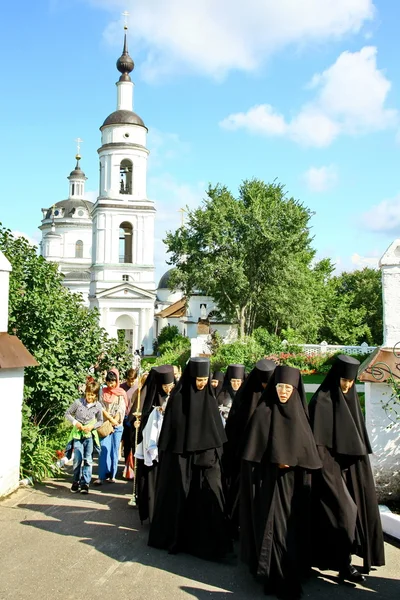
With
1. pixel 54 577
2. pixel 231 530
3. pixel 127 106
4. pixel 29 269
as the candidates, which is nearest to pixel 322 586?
pixel 231 530

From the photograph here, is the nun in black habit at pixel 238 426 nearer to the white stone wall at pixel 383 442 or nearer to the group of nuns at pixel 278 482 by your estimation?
the group of nuns at pixel 278 482

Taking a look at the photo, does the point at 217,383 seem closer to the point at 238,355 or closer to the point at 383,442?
the point at 383,442

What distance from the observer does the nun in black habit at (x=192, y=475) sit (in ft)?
18.3

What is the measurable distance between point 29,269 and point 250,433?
5612 mm

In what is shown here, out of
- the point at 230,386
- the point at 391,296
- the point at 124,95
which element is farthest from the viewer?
A: the point at 124,95

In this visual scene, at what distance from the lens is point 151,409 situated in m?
6.63

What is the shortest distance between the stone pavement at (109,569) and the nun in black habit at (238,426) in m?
1.02

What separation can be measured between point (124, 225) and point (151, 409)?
39.0m

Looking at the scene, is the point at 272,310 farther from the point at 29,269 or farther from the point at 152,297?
the point at 29,269

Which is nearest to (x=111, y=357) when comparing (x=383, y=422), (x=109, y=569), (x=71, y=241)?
(x=383, y=422)

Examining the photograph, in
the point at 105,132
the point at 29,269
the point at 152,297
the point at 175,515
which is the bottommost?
the point at 175,515

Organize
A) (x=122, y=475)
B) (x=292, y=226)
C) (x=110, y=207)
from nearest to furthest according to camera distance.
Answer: (x=122, y=475)
(x=292, y=226)
(x=110, y=207)

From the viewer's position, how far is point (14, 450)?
757cm

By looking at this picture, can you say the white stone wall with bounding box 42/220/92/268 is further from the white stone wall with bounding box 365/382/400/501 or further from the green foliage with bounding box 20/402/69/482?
the white stone wall with bounding box 365/382/400/501
